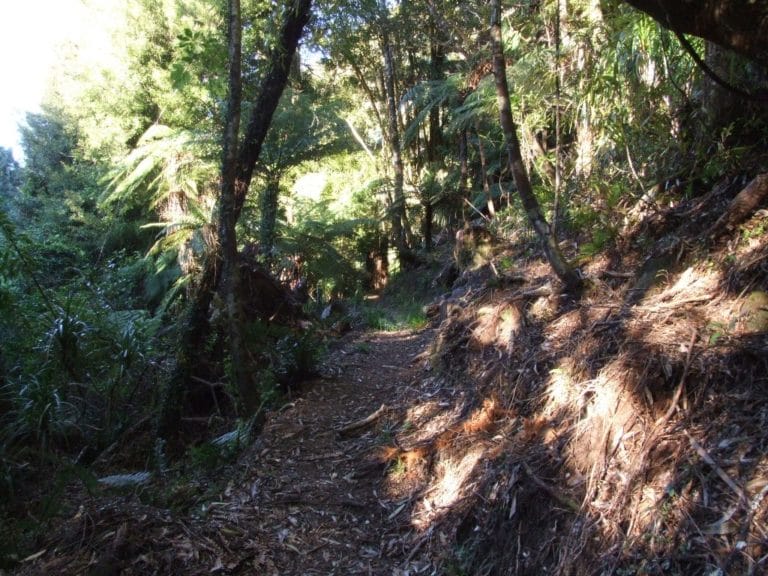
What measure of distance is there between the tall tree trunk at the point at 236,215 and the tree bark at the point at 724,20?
3904mm

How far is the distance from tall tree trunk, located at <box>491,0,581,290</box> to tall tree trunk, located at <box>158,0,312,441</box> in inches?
83.0

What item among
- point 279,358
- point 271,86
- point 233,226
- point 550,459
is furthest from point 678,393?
point 271,86

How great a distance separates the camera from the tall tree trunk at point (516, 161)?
14.3ft

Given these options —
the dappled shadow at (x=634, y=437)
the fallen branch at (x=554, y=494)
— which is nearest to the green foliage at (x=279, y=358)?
the dappled shadow at (x=634, y=437)

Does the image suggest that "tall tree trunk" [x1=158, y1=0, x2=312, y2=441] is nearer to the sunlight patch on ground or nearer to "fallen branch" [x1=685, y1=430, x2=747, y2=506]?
the sunlight patch on ground

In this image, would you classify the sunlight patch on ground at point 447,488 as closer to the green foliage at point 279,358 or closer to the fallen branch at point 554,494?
the fallen branch at point 554,494

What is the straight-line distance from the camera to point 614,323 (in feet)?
11.6

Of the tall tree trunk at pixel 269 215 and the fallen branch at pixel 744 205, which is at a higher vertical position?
the tall tree trunk at pixel 269 215

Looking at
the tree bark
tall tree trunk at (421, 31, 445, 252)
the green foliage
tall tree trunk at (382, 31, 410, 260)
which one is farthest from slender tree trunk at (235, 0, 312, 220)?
tall tree trunk at (382, 31, 410, 260)

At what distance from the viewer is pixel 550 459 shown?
311 cm

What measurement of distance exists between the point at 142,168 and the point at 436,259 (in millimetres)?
6720

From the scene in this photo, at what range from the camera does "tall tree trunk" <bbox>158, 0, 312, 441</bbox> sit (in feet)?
18.1

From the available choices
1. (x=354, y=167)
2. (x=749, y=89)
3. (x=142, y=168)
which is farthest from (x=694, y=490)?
(x=354, y=167)

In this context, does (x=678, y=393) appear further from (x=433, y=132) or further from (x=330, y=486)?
(x=433, y=132)
